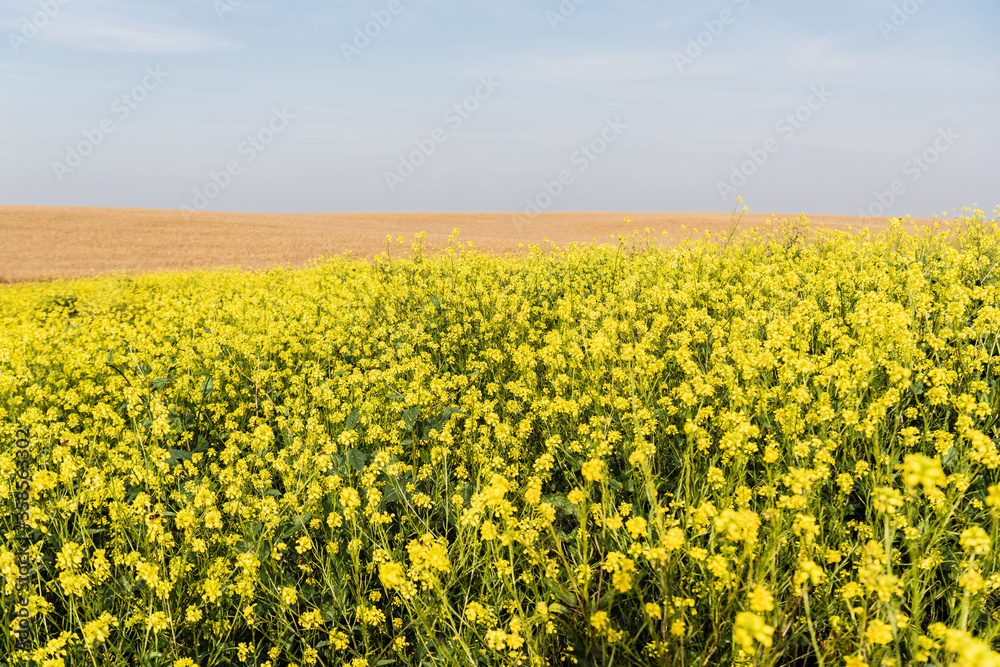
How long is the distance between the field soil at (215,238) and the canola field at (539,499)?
11.4m

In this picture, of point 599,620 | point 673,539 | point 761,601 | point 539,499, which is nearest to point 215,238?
point 539,499

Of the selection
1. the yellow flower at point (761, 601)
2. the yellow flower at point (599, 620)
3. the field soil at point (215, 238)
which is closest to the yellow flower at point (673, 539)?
the yellow flower at point (761, 601)

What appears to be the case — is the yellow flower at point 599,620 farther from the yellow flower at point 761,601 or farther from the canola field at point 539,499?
the yellow flower at point 761,601

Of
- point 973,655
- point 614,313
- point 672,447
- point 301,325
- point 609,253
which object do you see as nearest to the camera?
point 973,655

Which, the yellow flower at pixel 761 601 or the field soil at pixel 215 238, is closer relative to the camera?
the yellow flower at pixel 761 601

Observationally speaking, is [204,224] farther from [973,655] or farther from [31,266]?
[973,655]

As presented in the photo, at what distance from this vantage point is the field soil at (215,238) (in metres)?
21.3

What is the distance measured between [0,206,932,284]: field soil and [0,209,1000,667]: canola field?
11444 millimetres

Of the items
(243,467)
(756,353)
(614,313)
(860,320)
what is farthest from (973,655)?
(614,313)

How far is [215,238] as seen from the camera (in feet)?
90.5

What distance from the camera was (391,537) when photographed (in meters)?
2.82

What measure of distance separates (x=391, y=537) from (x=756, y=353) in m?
2.39

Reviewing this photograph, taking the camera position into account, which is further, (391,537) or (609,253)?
(609,253)

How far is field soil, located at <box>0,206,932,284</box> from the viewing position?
2128 centimetres
